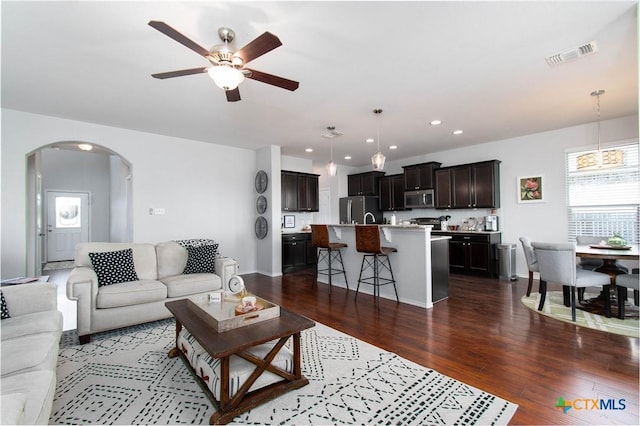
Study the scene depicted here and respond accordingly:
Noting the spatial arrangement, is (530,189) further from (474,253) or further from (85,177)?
(85,177)

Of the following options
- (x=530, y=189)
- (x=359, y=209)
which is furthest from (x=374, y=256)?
(x=530, y=189)

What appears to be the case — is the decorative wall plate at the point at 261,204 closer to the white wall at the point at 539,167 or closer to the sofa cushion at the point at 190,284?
the sofa cushion at the point at 190,284

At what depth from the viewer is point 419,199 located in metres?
6.99

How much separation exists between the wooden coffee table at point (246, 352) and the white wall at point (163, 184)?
350cm

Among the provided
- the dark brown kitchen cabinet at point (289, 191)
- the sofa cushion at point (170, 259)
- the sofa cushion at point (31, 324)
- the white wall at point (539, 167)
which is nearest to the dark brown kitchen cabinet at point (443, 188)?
the white wall at point (539, 167)

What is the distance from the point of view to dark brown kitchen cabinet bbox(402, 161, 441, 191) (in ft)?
22.0

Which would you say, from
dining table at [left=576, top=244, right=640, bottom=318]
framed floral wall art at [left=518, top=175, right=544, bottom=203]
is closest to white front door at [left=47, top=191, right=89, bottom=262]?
framed floral wall art at [left=518, top=175, right=544, bottom=203]

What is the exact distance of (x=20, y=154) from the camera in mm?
4027

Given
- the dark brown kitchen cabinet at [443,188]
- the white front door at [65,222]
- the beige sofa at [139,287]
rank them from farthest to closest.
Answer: the white front door at [65,222]
the dark brown kitchen cabinet at [443,188]
the beige sofa at [139,287]

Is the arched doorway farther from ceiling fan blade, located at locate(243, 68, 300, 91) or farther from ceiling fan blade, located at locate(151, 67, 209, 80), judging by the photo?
ceiling fan blade, located at locate(243, 68, 300, 91)

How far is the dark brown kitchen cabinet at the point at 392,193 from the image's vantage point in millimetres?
7444

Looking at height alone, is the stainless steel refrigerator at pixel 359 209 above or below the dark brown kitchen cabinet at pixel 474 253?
above

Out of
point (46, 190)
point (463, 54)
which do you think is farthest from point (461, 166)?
point (46, 190)

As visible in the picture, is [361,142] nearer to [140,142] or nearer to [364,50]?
[364,50]
